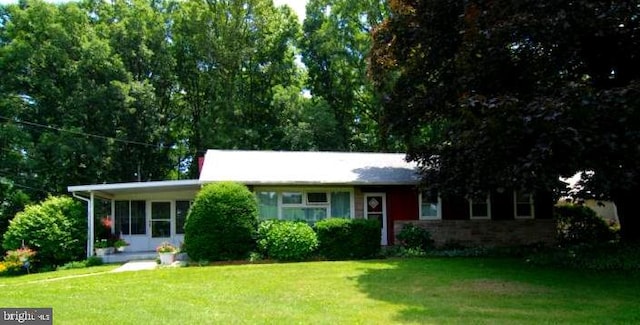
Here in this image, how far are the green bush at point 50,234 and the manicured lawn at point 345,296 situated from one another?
5020 millimetres

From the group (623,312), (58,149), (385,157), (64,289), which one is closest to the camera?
(623,312)

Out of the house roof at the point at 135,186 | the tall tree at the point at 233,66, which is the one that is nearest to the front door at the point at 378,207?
the house roof at the point at 135,186

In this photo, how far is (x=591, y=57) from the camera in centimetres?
1353

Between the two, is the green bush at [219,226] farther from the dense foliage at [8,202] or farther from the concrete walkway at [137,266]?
the dense foliage at [8,202]

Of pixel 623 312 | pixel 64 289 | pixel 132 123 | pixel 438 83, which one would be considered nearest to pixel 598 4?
pixel 438 83

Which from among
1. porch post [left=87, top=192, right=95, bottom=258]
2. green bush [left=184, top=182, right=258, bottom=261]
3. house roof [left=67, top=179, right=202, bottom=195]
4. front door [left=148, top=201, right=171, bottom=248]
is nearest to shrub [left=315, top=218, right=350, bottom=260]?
green bush [left=184, top=182, right=258, bottom=261]

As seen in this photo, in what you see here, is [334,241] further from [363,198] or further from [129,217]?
[129,217]

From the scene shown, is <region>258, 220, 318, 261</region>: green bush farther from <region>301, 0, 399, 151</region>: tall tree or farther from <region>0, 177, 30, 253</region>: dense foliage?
<region>0, 177, 30, 253</region>: dense foliage

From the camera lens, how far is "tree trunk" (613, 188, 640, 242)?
14302 mm

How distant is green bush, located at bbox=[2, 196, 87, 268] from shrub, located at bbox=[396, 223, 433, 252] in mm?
10643

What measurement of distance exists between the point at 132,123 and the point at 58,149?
433 cm

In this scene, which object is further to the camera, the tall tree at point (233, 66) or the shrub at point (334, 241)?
the tall tree at point (233, 66)

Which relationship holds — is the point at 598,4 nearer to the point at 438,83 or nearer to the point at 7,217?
the point at 438,83

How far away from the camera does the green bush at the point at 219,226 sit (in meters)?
15.3
